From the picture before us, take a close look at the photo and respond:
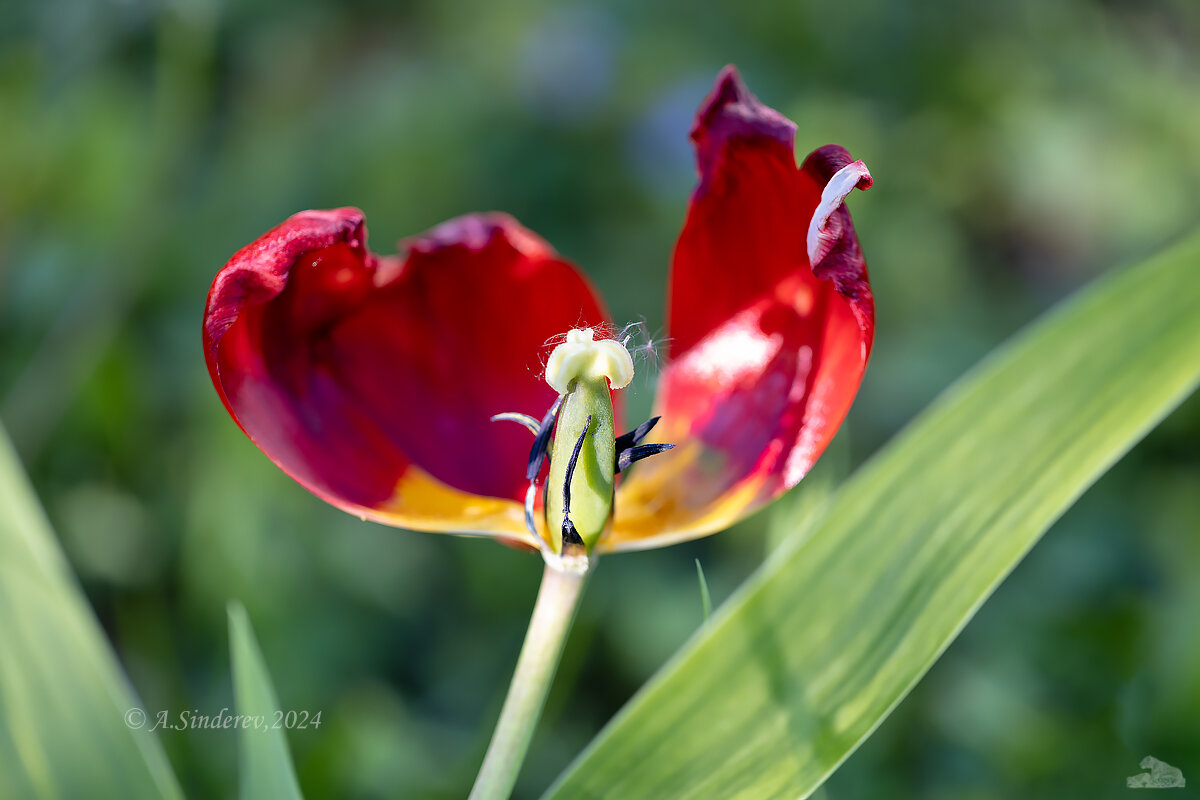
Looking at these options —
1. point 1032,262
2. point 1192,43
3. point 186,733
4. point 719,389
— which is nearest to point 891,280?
point 1032,262

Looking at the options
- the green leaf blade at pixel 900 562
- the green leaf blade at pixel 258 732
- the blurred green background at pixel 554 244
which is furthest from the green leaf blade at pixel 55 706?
the blurred green background at pixel 554 244

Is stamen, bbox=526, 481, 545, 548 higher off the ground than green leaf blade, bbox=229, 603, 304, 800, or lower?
higher

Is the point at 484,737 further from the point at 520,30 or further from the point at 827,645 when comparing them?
the point at 520,30

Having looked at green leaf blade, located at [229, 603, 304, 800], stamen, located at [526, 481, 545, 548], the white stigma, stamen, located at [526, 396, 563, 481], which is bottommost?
green leaf blade, located at [229, 603, 304, 800]

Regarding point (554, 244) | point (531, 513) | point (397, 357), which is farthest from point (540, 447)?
point (554, 244)

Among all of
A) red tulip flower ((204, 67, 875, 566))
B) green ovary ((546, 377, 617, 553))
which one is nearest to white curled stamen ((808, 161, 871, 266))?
red tulip flower ((204, 67, 875, 566))

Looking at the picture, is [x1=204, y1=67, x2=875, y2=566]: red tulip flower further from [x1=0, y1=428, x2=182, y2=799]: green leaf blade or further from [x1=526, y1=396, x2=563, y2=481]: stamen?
[x1=0, y1=428, x2=182, y2=799]: green leaf blade

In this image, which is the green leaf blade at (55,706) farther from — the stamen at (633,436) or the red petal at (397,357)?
the stamen at (633,436)
